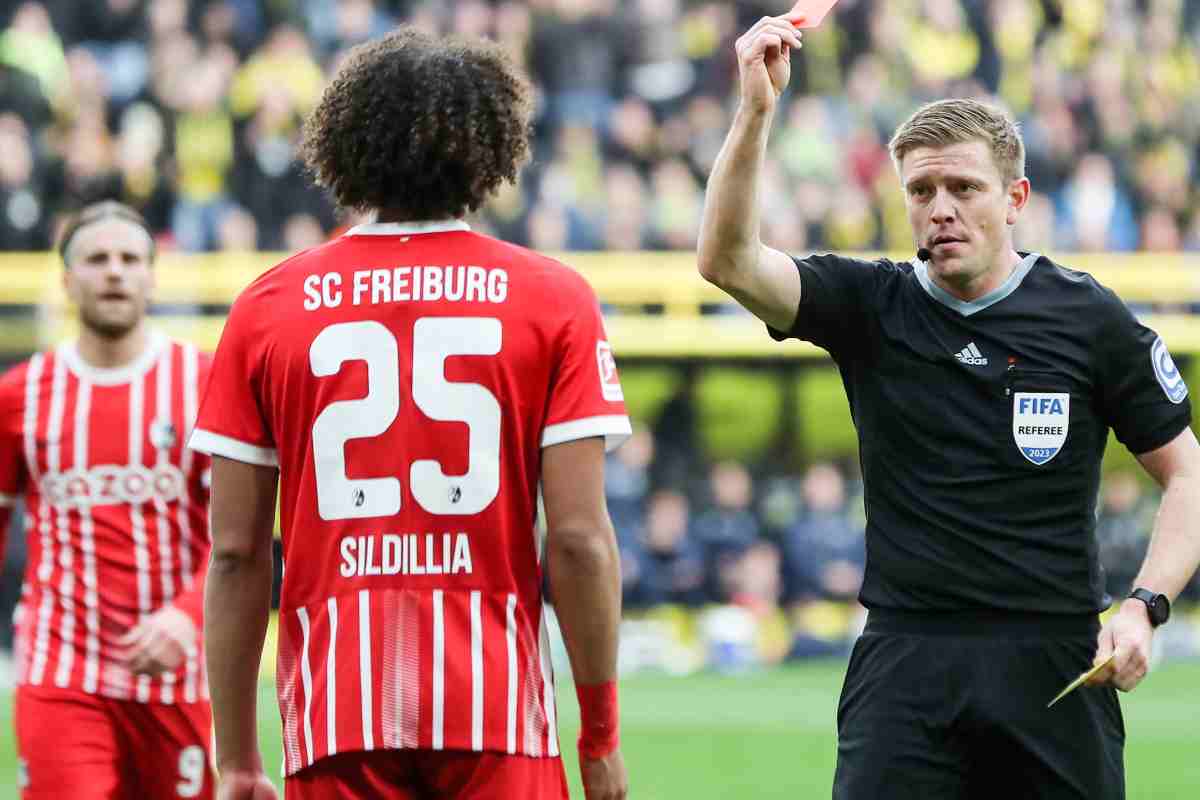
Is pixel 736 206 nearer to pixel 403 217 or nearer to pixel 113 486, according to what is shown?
pixel 403 217

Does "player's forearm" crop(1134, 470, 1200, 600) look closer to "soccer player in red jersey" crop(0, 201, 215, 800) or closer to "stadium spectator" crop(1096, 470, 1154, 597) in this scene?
"soccer player in red jersey" crop(0, 201, 215, 800)

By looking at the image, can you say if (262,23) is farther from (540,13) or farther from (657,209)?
(657,209)

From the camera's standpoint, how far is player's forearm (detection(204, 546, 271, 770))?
3445 mm

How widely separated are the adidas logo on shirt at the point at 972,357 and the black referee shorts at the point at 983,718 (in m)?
0.52

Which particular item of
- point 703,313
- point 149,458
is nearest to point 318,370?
point 149,458

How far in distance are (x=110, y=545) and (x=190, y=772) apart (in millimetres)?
650

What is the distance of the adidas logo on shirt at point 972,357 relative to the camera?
4.21 metres

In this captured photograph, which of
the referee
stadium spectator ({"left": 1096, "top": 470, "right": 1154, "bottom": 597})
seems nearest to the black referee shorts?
the referee

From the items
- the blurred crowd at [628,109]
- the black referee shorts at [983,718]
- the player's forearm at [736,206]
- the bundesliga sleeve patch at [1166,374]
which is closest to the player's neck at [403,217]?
the player's forearm at [736,206]

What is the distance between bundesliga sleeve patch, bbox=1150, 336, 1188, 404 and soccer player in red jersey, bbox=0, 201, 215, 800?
8.47 ft

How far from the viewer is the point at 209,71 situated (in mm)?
14703

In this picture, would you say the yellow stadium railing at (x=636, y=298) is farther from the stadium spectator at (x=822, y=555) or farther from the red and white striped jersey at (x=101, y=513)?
the red and white striped jersey at (x=101, y=513)

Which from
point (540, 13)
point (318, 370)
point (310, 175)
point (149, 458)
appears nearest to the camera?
point (318, 370)

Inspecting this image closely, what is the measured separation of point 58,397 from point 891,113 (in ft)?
36.0
